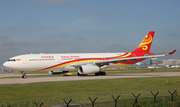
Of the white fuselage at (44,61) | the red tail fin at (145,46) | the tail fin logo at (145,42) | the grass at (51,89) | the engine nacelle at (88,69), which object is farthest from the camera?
the tail fin logo at (145,42)

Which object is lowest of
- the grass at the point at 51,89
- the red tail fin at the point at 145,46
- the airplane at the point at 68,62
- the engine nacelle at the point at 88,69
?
the grass at the point at 51,89

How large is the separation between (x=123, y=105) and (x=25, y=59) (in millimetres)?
29583

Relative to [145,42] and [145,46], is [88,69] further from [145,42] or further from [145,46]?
[145,42]

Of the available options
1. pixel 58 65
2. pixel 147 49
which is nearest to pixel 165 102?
pixel 58 65

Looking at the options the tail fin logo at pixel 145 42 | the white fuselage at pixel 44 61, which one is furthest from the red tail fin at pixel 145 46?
the white fuselage at pixel 44 61

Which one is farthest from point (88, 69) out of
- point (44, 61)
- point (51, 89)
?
point (51, 89)

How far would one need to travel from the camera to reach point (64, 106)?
1409 cm

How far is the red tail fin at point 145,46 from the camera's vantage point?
167 ft

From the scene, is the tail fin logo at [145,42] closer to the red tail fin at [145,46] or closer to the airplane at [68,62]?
the red tail fin at [145,46]

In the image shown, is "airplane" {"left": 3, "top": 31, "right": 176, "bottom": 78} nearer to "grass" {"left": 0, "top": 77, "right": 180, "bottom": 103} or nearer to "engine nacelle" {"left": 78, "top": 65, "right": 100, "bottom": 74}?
"engine nacelle" {"left": 78, "top": 65, "right": 100, "bottom": 74}

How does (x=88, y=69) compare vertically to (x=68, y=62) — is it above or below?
below

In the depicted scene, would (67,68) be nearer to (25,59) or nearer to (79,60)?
(79,60)

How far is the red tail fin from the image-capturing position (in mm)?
51031

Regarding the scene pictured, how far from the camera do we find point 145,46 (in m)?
51.5
